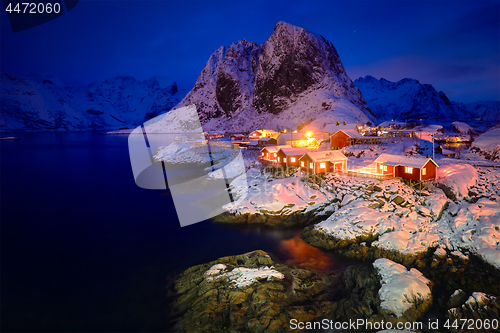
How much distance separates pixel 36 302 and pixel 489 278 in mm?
29964

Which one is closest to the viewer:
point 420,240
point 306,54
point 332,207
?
point 420,240

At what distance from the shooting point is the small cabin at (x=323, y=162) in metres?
34.9

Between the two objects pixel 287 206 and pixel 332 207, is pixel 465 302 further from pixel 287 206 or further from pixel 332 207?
pixel 287 206

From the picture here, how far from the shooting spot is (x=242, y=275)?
52.7 feet

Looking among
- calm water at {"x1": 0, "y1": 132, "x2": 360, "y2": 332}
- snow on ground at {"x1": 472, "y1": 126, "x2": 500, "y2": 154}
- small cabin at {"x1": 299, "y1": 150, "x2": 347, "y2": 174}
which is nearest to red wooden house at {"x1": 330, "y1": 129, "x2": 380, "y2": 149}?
snow on ground at {"x1": 472, "y1": 126, "x2": 500, "y2": 154}

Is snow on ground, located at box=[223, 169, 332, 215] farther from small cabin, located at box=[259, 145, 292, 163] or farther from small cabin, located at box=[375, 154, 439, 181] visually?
small cabin, located at box=[259, 145, 292, 163]

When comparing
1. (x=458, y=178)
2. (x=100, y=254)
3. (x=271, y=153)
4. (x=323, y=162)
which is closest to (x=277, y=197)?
(x=323, y=162)

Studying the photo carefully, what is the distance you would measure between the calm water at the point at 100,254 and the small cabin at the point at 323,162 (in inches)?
510

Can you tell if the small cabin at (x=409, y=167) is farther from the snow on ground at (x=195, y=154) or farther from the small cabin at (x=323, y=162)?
the snow on ground at (x=195, y=154)

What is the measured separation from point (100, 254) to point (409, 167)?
3359cm

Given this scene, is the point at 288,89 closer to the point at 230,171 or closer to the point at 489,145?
the point at 230,171

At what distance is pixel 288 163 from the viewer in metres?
40.8

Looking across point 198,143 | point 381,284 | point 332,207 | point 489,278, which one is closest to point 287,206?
point 332,207

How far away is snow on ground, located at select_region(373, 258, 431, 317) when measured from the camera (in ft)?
43.4
